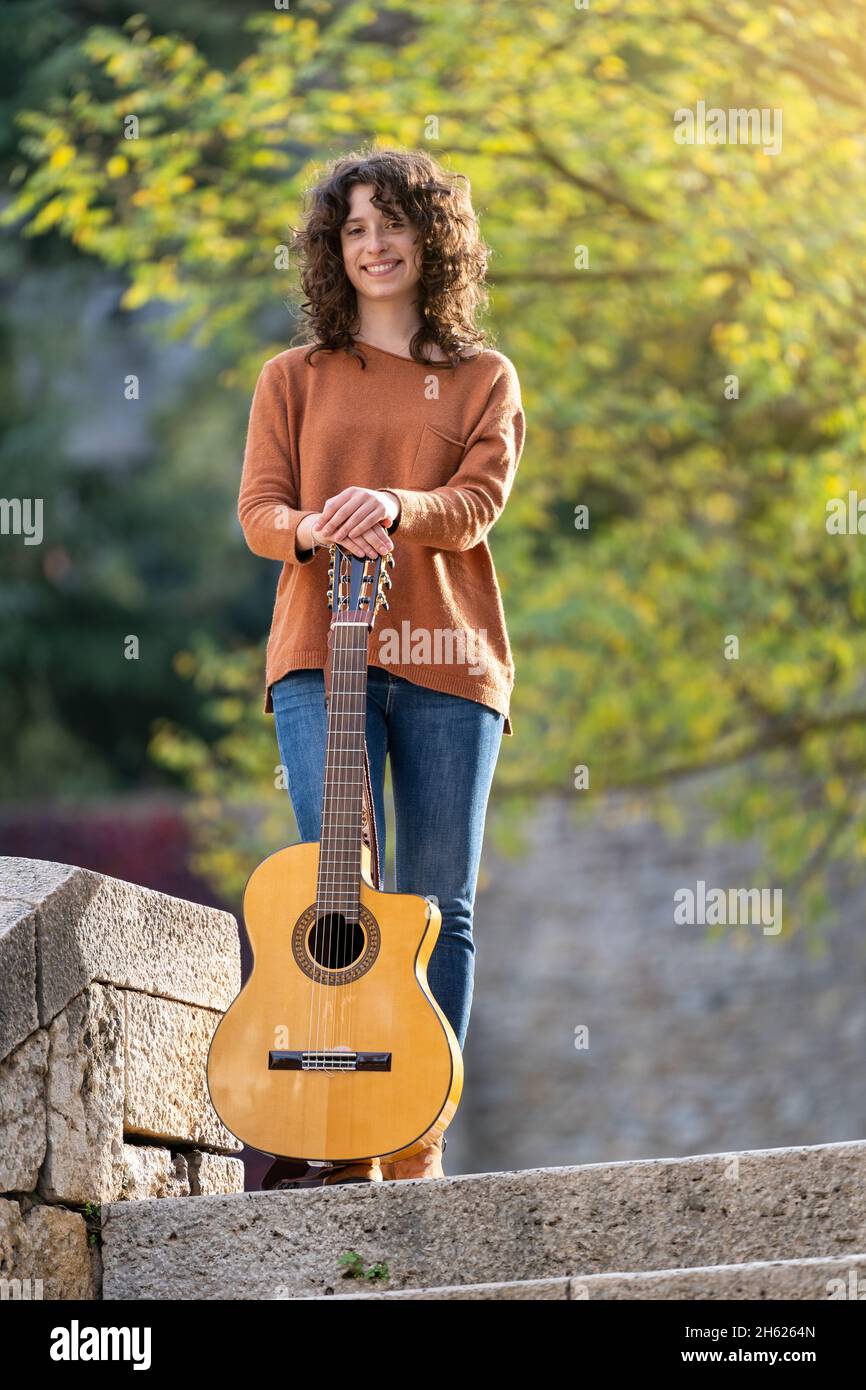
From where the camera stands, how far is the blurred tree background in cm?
962

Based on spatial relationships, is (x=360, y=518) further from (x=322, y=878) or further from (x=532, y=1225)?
(x=532, y=1225)

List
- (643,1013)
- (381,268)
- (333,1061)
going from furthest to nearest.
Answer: (643,1013) < (381,268) < (333,1061)

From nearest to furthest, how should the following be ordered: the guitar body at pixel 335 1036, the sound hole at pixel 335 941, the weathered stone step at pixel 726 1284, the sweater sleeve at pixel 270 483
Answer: the weathered stone step at pixel 726 1284 → the guitar body at pixel 335 1036 → the sound hole at pixel 335 941 → the sweater sleeve at pixel 270 483

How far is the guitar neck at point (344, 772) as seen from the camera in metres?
3.94

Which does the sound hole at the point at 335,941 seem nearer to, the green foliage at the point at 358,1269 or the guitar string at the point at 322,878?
the guitar string at the point at 322,878

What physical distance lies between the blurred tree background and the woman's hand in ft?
17.2

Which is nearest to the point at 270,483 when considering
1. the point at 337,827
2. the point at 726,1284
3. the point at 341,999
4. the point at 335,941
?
the point at 337,827

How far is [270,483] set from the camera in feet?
13.9

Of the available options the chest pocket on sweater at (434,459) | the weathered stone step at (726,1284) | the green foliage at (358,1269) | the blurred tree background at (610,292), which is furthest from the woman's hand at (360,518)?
the blurred tree background at (610,292)

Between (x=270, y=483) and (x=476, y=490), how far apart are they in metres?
0.44

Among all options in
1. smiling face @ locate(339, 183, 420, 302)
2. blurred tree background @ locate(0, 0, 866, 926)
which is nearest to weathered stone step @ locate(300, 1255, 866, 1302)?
smiling face @ locate(339, 183, 420, 302)

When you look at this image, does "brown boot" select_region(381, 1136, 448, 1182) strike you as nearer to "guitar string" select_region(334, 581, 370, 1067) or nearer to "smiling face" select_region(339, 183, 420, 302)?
"guitar string" select_region(334, 581, 370, 1067)

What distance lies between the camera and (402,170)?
4305 millimetres
